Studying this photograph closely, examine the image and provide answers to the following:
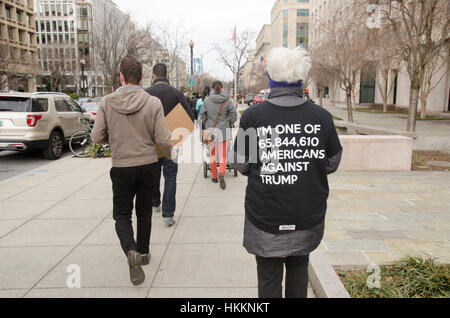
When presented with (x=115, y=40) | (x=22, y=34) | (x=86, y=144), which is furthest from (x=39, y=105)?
(x=22, y=34)

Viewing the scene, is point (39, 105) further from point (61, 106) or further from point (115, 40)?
point (115, 40)

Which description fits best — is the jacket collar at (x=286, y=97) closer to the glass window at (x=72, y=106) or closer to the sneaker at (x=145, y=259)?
the sneaker at (x=145, y=259)

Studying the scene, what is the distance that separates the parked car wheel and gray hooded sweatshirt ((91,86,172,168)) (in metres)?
8.35

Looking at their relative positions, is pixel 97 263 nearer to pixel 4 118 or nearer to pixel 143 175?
pixel 143 175

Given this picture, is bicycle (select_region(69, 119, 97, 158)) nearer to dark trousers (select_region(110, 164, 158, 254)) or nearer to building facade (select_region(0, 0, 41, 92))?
dark trousers (select_region(110, 164, 158, 254))

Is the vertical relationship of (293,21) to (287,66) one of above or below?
above

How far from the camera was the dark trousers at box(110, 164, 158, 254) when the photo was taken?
11.0 feet

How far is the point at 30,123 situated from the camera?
10117 millimetres

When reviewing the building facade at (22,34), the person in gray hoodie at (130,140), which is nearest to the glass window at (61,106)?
the person in gray hoodie at (130,140)

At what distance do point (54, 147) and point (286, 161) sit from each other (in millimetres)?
10380

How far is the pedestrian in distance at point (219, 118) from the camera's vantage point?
277 inches

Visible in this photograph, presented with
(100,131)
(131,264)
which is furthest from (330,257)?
(100,131)

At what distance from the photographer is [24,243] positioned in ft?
14.8

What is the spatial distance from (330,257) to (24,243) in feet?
11.9
